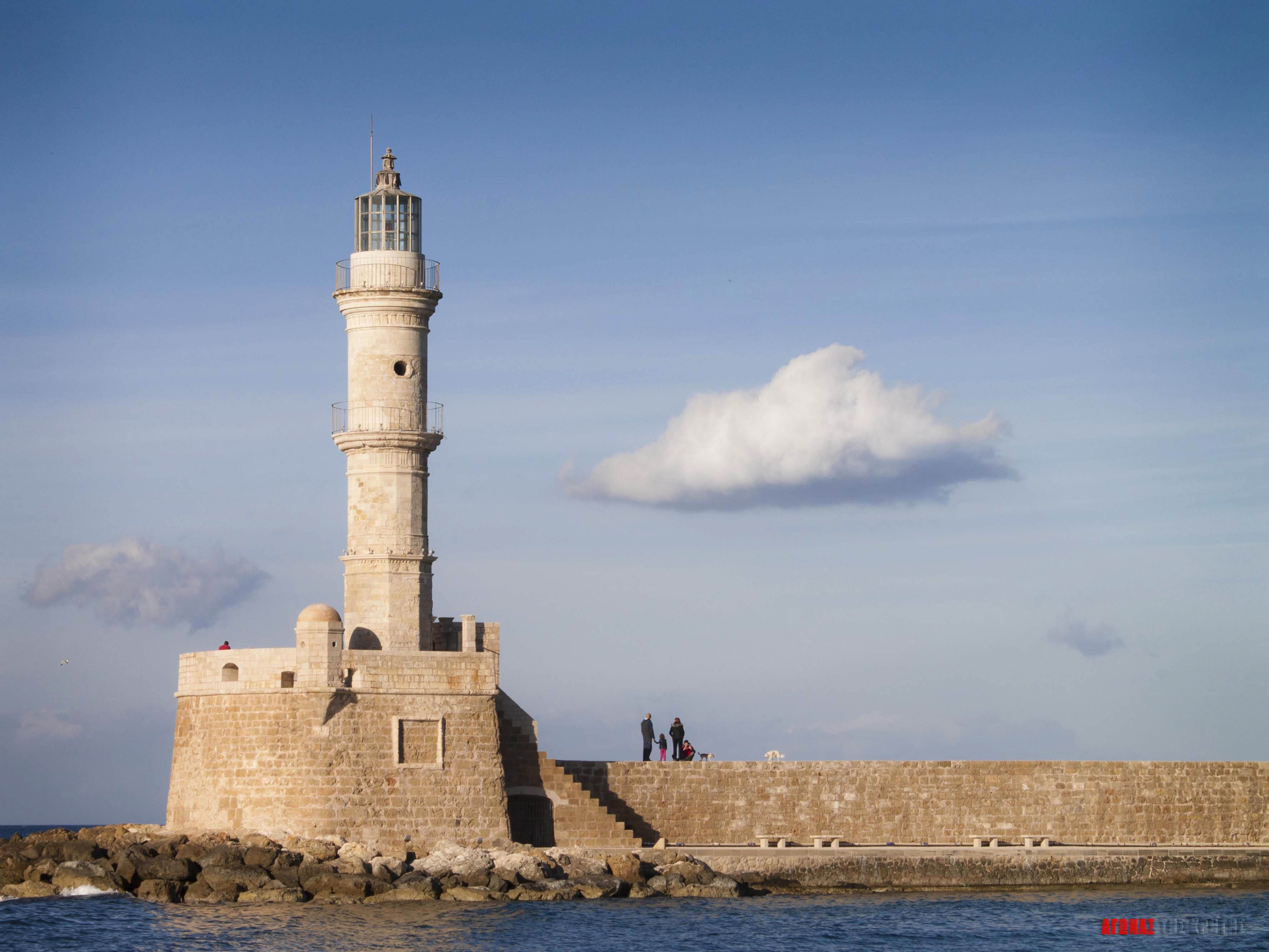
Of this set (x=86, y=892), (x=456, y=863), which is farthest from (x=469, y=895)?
(x=86, y=892)

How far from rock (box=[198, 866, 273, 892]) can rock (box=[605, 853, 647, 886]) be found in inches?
192

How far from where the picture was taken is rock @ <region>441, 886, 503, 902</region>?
85.7 ft

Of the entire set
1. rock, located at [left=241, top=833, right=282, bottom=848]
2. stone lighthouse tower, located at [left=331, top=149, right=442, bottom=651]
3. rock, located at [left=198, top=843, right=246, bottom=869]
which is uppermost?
stone lighthouse tower, located at [left=331, top=149, right=442, bottom=651]

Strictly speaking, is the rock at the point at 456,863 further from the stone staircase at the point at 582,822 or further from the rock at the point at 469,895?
the stone staircase at the point at 582,822

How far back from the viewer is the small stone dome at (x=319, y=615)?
90.2 feet

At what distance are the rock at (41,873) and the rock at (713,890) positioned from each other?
29.2 feet

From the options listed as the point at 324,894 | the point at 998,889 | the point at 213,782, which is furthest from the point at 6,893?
the point at 998,889

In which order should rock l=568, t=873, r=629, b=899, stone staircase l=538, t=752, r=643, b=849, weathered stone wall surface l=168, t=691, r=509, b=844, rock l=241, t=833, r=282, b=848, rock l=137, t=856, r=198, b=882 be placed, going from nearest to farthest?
rock l=137, t=856, r=198, b=882
rock l=241, t=833, r=282, b=848
rock l=568, t=873, r=629, b=899
weathered stone wall surface l=168, t=691, r=509, b=844
stone staircase l=538, t=752, r=643, b=849

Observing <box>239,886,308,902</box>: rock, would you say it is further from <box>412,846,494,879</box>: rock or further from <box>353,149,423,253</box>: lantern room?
<box>353,149,423,253</box>: lantern room

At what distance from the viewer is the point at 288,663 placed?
2755 centimetres

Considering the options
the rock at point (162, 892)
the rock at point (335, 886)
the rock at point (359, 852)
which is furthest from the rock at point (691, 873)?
the rock at point (162, 892)

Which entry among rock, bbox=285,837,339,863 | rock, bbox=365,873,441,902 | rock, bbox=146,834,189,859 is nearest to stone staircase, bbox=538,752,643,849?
rock, bbox=365,873,441,902

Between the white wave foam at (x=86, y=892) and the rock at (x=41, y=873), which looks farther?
the rock at (x=41, y=873)

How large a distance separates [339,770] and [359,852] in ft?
4.30
